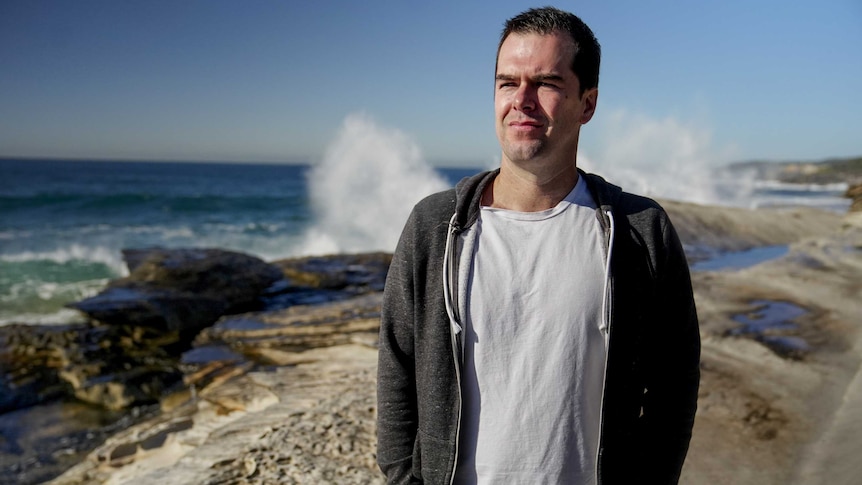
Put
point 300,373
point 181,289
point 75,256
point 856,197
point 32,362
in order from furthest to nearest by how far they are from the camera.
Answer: point 75,256 → point 856,197 → point 181,289 → point 32,362 → point 300,373

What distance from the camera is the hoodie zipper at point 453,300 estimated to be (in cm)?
160

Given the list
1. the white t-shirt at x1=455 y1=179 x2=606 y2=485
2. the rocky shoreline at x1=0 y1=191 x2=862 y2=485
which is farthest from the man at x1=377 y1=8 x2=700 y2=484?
the rocky shoreline at x1=0 y1=191 x2=862 y2=485

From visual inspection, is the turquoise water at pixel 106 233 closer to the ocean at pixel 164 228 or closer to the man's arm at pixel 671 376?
the ocean at pixel 164 228

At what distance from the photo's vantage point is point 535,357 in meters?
1.57

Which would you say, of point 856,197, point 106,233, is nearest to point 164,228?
point 106,233

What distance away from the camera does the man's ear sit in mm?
1721

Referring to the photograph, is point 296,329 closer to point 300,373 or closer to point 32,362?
point 300,373

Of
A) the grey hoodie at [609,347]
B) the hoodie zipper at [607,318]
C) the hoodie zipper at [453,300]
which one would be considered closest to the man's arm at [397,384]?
the grey hoodie at [609,347]

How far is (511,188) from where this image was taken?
1707 millimetres

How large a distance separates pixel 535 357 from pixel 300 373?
15.1 ft

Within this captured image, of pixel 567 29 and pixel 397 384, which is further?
pixel 397 384

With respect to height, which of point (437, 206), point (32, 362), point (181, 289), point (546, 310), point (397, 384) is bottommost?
point (32, 362)

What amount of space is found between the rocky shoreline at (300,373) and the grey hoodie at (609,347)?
64.9 inches

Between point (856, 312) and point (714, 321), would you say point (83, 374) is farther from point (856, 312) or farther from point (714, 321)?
point (856, 312)
